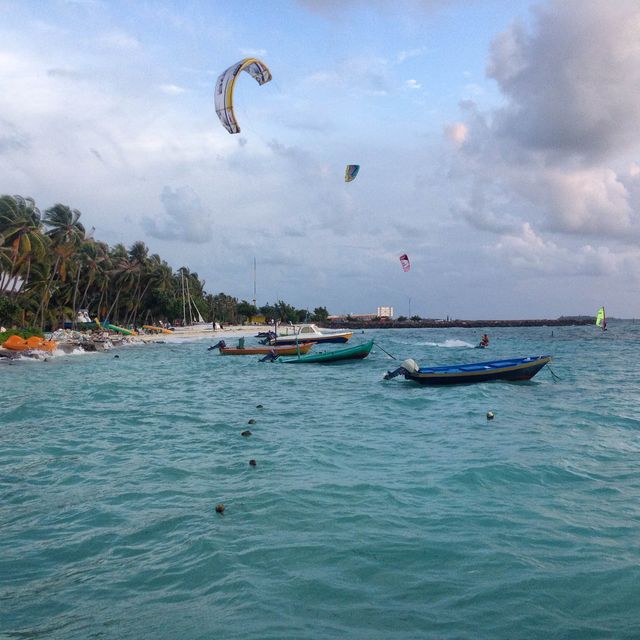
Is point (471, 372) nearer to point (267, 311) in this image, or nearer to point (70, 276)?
point (70, 276)

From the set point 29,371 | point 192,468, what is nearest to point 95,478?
point 192,468

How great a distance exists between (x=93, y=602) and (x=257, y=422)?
1011 centimetres

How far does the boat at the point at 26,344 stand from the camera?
39.3 metres

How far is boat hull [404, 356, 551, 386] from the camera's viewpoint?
23.1m

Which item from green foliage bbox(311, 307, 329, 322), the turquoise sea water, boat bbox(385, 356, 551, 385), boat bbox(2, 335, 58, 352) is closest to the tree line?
boat bbox(2, 335, 58, 352)

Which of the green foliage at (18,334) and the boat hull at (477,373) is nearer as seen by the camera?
the boat hull at (477,373)

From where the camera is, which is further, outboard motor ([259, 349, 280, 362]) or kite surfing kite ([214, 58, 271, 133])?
outboard motor ([259, 349, 280, 362])

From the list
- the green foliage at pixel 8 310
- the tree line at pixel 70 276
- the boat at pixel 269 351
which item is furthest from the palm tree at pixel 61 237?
the boat at pixel 269 351

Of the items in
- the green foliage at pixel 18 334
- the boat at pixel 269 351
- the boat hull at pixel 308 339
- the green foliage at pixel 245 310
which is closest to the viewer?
the boat at pixel 269 351

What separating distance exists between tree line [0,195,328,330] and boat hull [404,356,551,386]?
21.5 m

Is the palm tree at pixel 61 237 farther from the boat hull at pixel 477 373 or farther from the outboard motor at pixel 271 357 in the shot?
the boat hull at pixel 477 373

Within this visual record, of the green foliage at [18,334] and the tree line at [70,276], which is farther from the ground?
the tree line at [70,276]

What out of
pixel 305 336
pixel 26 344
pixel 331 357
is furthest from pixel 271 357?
pixel 26 344

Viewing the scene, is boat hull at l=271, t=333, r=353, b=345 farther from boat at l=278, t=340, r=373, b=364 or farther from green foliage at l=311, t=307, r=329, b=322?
green foliage at l=311, t=307, r=329, b=322
